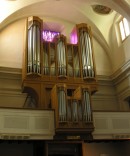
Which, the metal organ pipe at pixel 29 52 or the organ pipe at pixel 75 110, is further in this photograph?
the metal organ pipe at pixel 29 52

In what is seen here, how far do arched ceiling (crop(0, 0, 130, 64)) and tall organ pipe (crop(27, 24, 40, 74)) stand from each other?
1285mm

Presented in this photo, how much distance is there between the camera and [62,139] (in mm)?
10359

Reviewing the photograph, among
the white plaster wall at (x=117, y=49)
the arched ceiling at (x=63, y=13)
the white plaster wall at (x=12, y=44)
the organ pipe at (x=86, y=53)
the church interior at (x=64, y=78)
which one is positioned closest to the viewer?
the church interior at (x=64, y=78)

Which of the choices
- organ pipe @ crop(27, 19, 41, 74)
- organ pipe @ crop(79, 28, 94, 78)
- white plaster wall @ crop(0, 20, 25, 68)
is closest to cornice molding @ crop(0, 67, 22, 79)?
white plaster wall @ crop(0, 20, 25, 68)

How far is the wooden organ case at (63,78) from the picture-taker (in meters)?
10.4

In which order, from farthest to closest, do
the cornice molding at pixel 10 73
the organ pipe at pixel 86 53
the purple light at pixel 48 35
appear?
1. the purple light at pixel 48 35
2. the cornice molding at pixel 10 73
3. the organ pipe at pixel 86 53

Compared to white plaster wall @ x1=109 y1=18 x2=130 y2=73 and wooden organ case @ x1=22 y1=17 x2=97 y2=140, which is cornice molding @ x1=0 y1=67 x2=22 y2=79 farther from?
white plaster wall @ x1=109 y1=18 x2=130 y2=73

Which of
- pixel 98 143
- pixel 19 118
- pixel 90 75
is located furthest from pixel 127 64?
pixel 19 118

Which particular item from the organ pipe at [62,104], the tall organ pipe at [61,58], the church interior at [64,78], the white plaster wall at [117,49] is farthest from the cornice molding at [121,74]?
the organ pipe at [62,104]

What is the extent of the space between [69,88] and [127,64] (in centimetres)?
293

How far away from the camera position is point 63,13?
14.5 m

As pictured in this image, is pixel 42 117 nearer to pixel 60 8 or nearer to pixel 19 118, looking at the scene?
pixel 19 118

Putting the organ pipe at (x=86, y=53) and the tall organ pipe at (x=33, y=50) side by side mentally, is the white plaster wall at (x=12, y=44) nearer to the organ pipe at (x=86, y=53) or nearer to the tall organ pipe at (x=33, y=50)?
the tall organ pipe at (x=33, y=50)

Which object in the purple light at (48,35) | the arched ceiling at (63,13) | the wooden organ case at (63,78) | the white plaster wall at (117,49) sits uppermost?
the arched ceiling at (63,13)
